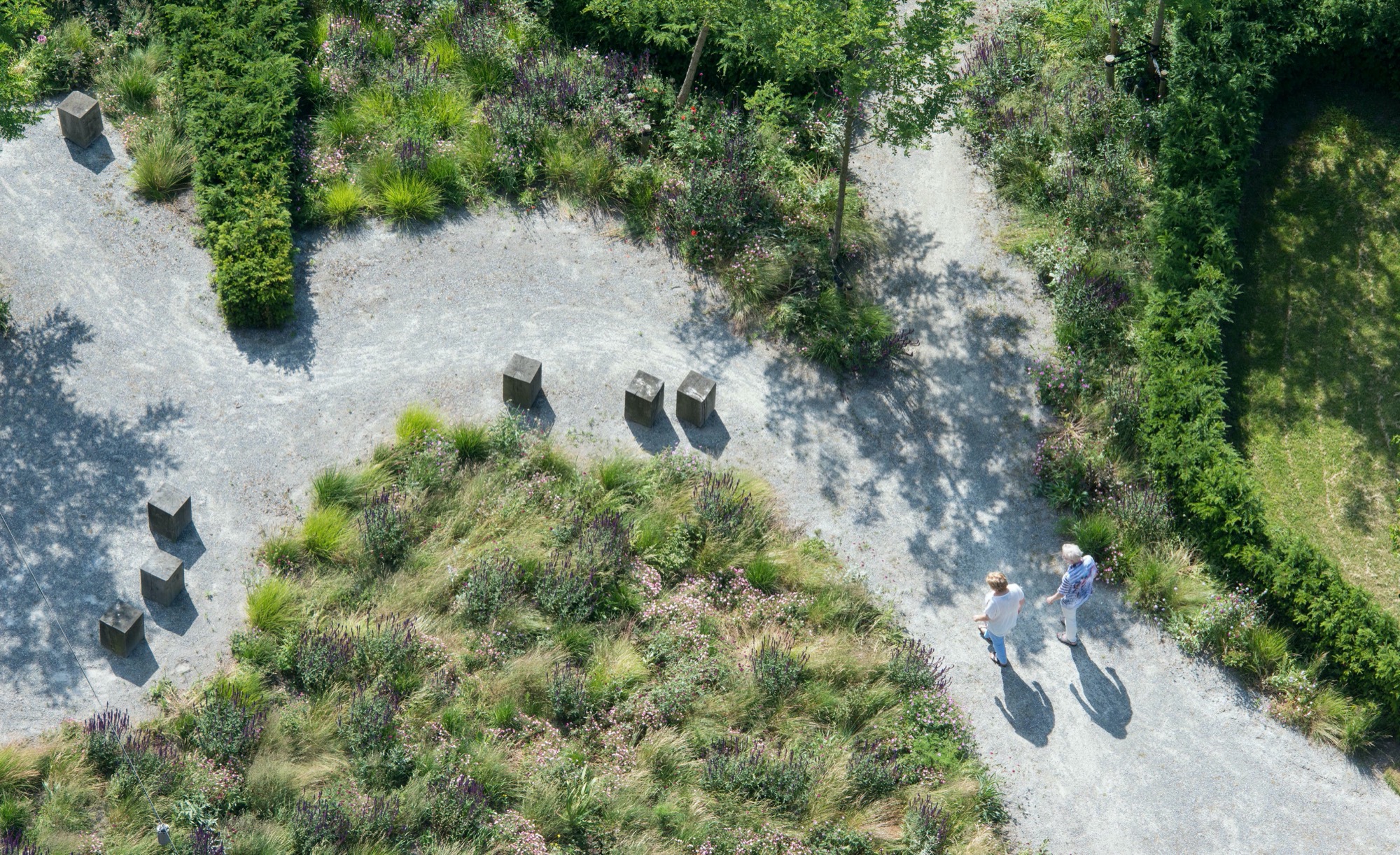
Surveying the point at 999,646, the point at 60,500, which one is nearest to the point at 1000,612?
the point at 999,646

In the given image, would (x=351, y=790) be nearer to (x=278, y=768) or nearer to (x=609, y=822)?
(x=278, y=768)

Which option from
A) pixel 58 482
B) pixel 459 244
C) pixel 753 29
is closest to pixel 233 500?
pixel 58 482

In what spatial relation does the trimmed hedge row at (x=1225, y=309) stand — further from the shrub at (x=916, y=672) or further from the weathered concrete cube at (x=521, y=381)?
the weathered concrete cube at (x=521, y=381)

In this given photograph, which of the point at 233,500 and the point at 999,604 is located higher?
the point at 999,604

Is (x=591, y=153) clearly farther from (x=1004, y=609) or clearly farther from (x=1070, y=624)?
(x=1070, y=624)

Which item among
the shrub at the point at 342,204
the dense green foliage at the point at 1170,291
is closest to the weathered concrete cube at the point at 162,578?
the shrub at the point at 342,204

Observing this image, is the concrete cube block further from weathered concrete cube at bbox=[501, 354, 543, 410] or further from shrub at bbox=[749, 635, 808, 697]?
shrub at bbox=[749, 635, 808, 697]
